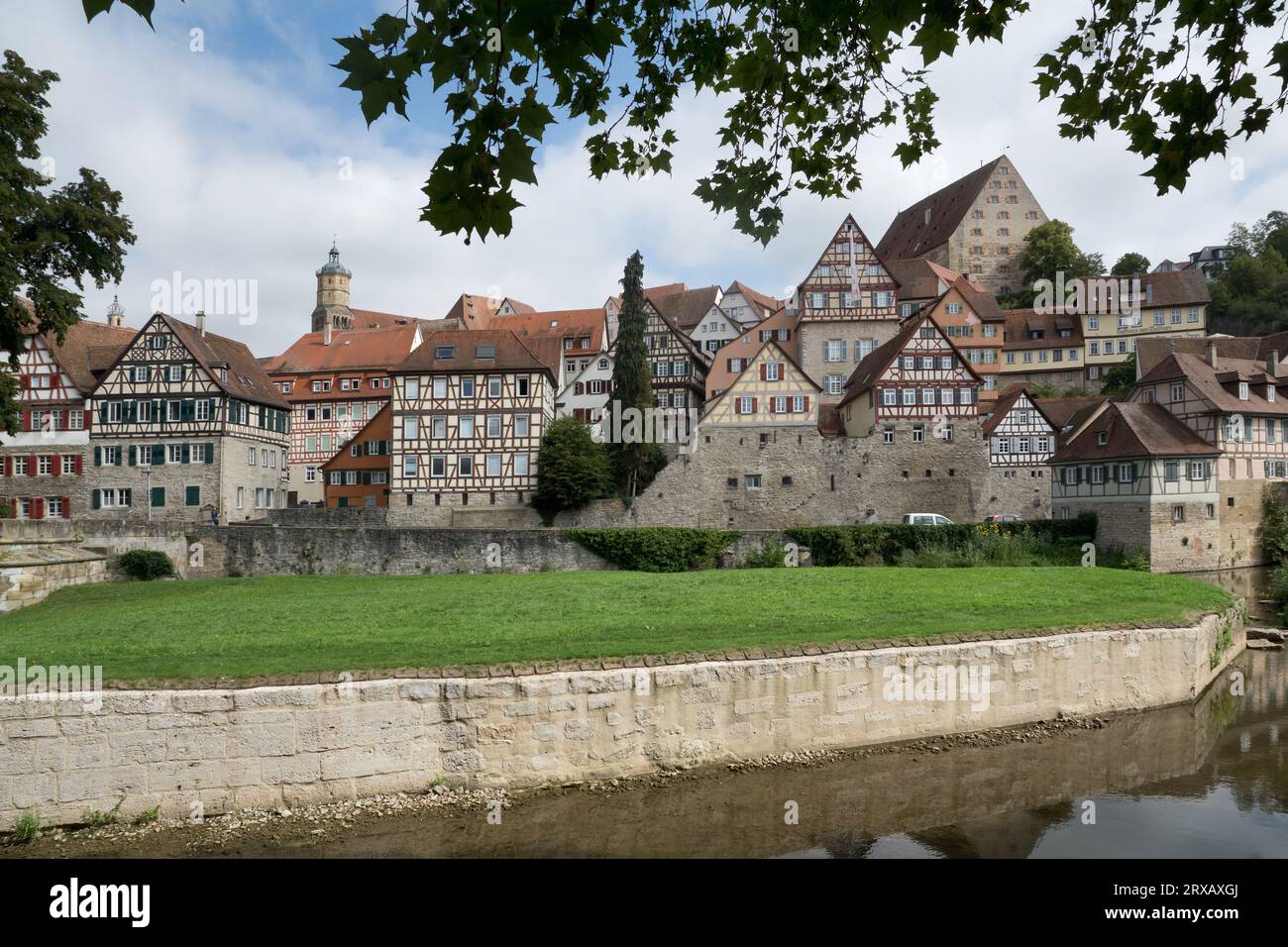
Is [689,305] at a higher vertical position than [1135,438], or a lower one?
higher

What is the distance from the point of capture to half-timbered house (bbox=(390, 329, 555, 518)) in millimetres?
37406

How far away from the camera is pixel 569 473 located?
116ft

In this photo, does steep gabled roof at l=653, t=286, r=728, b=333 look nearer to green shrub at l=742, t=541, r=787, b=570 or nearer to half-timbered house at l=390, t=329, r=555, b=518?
half-timbered house at l=390, t=329, r=555, b=518

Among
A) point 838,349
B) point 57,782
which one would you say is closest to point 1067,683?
point 57,782

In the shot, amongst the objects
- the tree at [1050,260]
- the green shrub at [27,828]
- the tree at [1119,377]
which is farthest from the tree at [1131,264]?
the green shrub at [27,828]

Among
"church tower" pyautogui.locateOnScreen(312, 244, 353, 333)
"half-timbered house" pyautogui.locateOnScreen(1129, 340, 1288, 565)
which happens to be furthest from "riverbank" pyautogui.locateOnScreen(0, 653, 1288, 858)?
"church tower" pyautogui.locateOnScreen(312, 244, 353, 333)

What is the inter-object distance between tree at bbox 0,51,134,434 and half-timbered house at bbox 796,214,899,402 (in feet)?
115

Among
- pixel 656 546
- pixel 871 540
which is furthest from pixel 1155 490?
pixel 656 546

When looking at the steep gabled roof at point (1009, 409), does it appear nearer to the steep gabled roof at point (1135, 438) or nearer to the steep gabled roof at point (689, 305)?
the steep gabled roof at point (1135, 438)

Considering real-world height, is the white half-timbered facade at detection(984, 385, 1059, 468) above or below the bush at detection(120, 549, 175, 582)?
above

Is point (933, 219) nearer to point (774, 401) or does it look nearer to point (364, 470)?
point (774, 401)

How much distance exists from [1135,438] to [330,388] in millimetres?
43665

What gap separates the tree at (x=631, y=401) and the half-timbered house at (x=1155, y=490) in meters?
18.6
